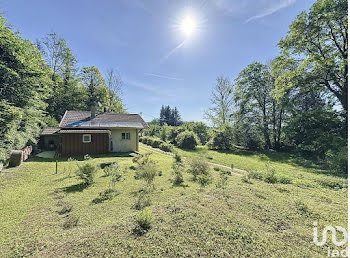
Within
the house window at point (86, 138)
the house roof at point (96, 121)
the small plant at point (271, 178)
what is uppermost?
the house roof at point (96, 121)

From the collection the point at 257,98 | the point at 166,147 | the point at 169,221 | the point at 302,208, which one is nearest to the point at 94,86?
the point at 166,147

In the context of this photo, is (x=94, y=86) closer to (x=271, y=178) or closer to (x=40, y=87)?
(x=40, y=87)

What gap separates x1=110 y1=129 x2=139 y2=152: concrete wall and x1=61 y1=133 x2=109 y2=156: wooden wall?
33.9 inches

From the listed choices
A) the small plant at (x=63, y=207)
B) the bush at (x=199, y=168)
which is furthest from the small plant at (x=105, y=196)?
the bush at (x=199, y=168)

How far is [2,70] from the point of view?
26.3ft

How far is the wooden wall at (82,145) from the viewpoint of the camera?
466 inches

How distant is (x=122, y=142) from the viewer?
1429 centimetres

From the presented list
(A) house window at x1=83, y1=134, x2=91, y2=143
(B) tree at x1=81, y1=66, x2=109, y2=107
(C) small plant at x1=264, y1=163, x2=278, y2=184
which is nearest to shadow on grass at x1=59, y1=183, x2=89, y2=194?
(A) house window at x1=83, y1=134, x2=91, y2=143

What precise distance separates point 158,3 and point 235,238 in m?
12.0

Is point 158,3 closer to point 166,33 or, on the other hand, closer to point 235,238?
point 166,33

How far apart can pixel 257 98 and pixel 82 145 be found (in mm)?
23070

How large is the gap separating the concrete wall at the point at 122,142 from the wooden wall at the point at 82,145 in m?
0.86

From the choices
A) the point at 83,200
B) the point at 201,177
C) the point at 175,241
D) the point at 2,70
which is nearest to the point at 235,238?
the point at 175,241

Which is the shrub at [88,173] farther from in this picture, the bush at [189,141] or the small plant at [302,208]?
the bush at [189,141]
